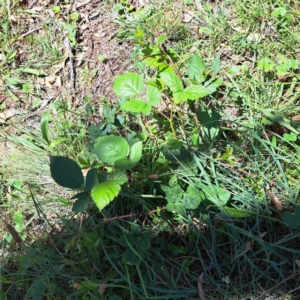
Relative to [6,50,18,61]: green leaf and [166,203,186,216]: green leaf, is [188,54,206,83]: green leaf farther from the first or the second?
[6,50,18,61]: green leaf

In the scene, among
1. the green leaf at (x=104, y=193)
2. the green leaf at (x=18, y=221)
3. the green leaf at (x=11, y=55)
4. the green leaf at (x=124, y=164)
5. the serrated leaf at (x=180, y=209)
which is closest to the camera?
the green leaf at (x=104, y=193)

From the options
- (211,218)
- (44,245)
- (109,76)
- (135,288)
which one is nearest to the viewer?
(135,288)

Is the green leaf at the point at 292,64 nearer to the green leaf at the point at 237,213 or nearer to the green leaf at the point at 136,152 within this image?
the green leaf at the point at 237,213

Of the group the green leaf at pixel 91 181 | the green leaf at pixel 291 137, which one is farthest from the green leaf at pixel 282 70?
the green leaf at pixel 91 181

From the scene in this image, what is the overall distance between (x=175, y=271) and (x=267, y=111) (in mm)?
1092

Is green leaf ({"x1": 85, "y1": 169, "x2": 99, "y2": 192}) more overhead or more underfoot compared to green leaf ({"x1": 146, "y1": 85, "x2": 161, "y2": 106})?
more underfoot

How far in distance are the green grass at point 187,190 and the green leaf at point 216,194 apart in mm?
43

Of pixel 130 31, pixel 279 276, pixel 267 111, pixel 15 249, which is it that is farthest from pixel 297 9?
pixel 15 249

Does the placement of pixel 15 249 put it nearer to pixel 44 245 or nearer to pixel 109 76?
pixel 44 245

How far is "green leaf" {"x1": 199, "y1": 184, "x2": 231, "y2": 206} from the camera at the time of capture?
80.4 inches

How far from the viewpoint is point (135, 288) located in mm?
1960

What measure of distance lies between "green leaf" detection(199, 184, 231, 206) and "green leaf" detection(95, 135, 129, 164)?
0.50 meters

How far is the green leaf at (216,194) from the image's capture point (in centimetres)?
204

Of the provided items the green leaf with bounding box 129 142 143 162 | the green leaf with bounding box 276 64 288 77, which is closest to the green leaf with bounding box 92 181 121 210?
the green leaf with bounding box 129 142 143 162
